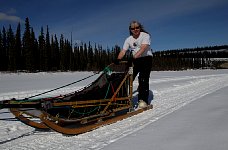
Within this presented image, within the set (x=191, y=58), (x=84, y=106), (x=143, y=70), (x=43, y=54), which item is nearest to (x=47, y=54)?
(x=43, y=54)

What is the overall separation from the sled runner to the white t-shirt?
1.41ft

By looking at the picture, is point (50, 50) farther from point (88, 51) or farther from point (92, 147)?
point (92, 147)

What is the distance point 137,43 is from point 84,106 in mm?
2357

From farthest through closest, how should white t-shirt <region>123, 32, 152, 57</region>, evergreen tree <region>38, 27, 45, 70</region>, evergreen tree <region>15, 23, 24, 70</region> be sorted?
1. evergreen tree <region>38, 27, 45, 70</region>
2. evergreen tree <region>15, 23, 24, 70</region>
3. white t-shirt <region>123, 32, 152, 57</region>

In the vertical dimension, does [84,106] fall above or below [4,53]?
below

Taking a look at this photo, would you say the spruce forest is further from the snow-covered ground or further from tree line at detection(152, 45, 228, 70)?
the snow-covered ground

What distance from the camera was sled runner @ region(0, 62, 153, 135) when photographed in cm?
426

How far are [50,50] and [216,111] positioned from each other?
69.8 m

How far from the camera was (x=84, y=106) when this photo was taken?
5.08 meters

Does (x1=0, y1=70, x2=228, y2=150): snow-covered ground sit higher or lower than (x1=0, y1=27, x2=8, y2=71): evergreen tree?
lower

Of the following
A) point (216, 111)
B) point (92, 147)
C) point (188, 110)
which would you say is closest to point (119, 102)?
point (188, 110)

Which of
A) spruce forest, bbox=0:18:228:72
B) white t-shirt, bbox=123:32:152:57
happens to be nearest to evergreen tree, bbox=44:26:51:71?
spruce forest, bbox=0:18:228:72

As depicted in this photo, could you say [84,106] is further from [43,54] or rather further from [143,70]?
[43,54]

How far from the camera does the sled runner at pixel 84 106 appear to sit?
4.26 meters
